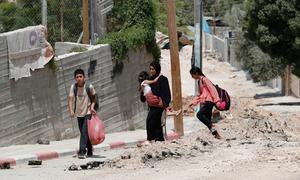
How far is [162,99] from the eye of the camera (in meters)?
14.4

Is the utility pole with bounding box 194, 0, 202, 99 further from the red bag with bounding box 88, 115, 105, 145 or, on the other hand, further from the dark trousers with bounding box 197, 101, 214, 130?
the red bag with bounding box 88, 115, 105, 145

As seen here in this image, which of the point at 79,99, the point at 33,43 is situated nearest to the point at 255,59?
the point at 33,43

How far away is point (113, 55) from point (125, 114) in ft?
6.45

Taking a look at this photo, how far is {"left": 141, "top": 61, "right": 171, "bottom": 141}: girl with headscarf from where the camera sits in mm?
14266

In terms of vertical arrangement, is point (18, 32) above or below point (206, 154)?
above

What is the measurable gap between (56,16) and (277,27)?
23871 millimetres

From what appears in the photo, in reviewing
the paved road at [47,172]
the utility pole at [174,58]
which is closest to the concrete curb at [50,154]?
the paved road at [47,172]

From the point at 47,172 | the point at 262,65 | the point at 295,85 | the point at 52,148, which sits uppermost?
the point at 47,172

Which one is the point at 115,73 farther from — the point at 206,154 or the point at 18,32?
the point at 206,154

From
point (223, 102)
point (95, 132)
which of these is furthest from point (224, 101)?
point (95, 132)

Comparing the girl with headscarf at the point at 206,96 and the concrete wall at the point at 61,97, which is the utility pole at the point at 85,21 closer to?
the concrete wall at the point at 61,97

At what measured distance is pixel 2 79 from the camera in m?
16.2

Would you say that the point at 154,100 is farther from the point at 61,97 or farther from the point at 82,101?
the point at 61,97

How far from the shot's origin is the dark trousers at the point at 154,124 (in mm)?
14477
